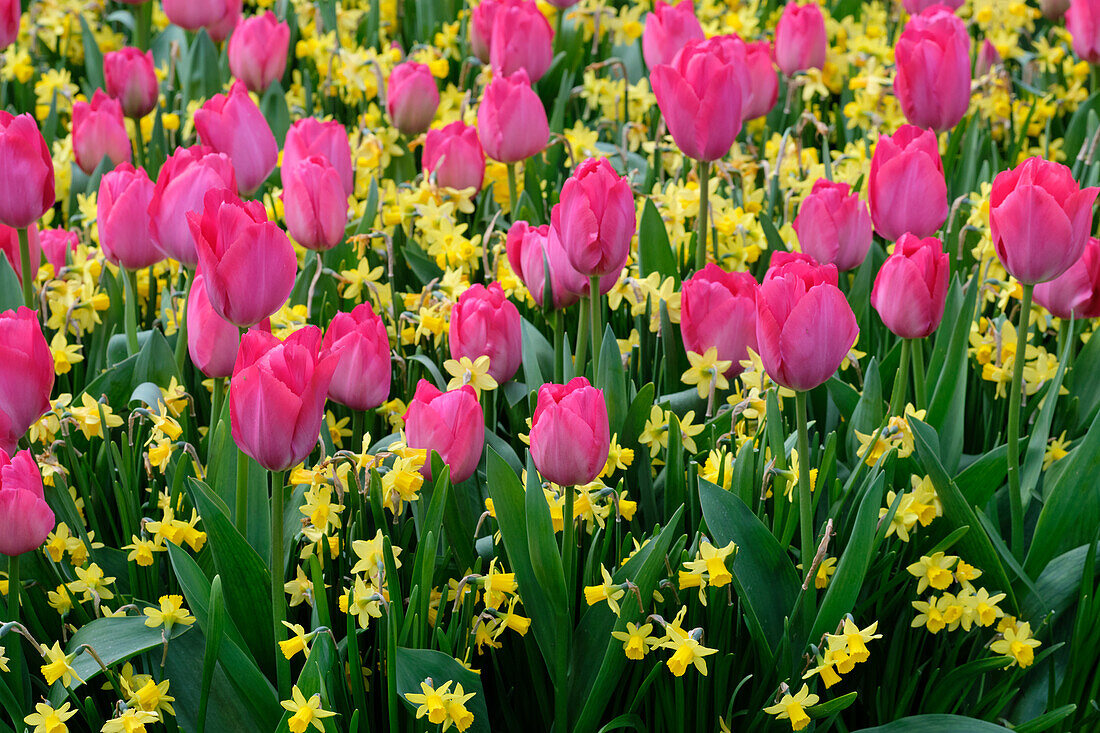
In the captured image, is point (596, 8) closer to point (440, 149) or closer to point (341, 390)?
point (440, 149)

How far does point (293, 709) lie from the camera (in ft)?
4.05

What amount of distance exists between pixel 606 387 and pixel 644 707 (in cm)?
47

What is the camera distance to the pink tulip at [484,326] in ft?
5.50

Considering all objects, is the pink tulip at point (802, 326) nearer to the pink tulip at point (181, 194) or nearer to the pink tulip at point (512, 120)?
the pink tulip at point (181, 194)

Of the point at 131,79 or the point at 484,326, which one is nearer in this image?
the point at 484,326

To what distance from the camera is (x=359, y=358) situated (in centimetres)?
155

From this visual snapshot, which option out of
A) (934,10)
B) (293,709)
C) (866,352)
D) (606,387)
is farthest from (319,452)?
(934,10)

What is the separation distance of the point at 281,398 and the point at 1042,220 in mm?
980

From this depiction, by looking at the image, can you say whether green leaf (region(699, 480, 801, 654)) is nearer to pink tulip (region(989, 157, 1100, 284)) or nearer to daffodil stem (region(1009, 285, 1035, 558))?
daffodil stem (region(1009, 285, 1035, 558))

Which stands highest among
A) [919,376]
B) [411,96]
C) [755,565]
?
[411,96]

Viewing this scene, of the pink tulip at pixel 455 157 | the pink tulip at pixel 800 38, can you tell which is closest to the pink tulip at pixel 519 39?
the pink tulip at pixel 455 157

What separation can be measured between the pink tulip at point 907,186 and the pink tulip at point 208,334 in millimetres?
997

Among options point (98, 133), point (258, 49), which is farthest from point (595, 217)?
point (258, 49)

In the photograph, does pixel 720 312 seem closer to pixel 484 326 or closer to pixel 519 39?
pixel 484 326
